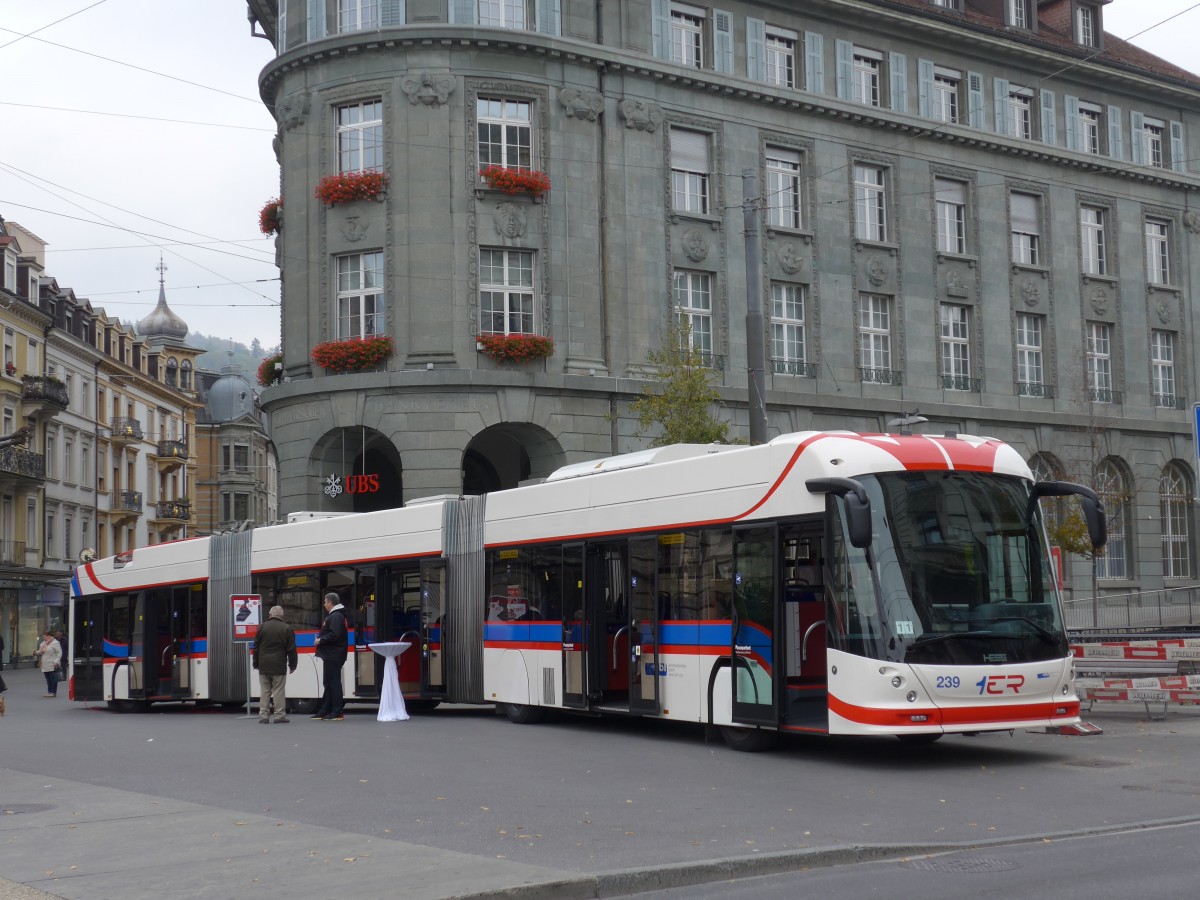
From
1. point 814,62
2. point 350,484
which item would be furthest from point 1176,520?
point 350,484

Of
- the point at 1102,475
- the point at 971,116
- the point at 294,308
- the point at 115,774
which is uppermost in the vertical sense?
the point at 971,116

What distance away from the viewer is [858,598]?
1431 cm

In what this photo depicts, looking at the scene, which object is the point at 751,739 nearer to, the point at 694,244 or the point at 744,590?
the point at 744,590

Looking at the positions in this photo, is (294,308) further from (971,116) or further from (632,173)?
(971,116)

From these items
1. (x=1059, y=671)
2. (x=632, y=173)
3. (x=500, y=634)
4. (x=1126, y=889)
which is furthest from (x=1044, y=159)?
(x=1126, y=889)

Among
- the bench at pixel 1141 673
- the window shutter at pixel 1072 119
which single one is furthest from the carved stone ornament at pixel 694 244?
the bench at pixel 1141 673

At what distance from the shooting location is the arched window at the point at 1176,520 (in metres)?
45.8

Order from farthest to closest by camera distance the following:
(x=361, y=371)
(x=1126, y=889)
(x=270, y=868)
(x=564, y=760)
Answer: (x=361, y=371) < (x=564, y=760) < (x=270, y=868) < (x=1126, y=889)

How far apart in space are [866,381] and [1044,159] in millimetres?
9456

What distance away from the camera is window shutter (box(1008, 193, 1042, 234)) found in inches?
1699

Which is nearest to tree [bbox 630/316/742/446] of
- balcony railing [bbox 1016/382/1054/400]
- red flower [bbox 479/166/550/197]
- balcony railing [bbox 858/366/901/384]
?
red flower [bbox 479/166/550/197]

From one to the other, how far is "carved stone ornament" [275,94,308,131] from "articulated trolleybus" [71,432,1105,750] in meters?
14.5

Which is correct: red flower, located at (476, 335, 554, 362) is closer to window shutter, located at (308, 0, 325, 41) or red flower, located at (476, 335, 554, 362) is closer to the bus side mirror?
window shutter, located at (308, 0, 325, 41)

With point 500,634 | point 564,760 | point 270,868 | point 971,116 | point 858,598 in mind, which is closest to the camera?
point 270,868
